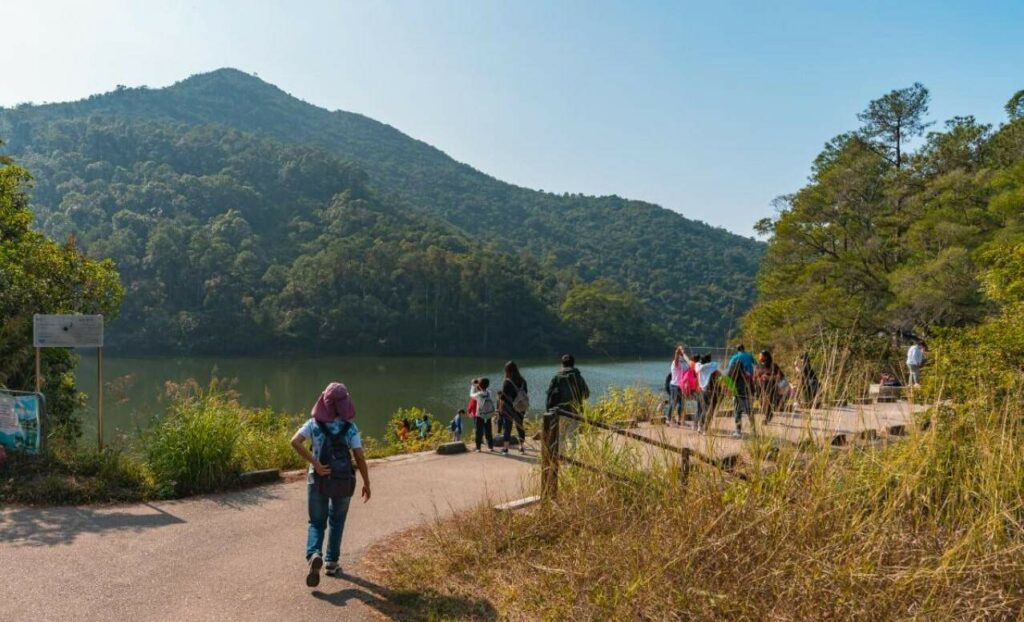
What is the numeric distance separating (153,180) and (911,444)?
97828mm

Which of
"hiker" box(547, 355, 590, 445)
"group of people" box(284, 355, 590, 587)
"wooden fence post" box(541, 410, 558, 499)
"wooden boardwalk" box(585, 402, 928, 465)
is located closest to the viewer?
"wooden boardwalk" box(585, 402, 928, 465)

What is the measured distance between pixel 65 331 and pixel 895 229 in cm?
2695

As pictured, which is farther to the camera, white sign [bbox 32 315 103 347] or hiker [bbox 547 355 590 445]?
hiker [bbox 547 355 590 445]

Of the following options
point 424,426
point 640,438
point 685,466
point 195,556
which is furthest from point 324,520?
point 424,426

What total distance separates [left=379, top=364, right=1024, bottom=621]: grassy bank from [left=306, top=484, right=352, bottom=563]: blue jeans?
452 millimetres

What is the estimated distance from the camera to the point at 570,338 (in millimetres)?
70750

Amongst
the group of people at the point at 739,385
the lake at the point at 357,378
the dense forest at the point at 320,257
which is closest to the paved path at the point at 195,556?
the group of people at the point at 739,385

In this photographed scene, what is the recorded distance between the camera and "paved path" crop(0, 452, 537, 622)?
412cm

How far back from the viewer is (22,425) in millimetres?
6770

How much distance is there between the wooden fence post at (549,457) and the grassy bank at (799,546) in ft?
1.91

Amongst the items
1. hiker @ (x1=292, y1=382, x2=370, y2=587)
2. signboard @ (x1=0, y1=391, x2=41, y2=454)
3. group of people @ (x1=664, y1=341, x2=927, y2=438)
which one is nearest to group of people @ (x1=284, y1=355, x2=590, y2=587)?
hiker @ (x1=292, y1=382, x2=370, y2=587)

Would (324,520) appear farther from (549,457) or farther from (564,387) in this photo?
(564,387)

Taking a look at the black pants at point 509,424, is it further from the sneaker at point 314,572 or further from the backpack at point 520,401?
the sneaker at point 314,572

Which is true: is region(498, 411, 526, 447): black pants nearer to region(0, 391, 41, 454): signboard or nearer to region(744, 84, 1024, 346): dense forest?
region(0, 391, 41, 454): signboard
